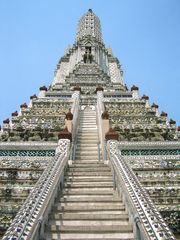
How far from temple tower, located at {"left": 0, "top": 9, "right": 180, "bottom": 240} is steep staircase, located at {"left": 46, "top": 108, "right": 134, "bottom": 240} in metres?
0.02

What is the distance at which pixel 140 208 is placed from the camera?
17.3ft

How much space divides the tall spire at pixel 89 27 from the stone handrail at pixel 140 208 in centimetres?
3325

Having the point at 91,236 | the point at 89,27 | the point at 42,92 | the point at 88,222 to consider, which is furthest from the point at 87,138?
the point at 89,27

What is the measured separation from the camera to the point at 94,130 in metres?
13.2

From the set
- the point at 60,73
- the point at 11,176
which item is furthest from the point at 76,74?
the point at 11,176

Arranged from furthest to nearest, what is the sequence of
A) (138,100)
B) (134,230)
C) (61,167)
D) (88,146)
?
(138,100)
(88,146)
(61,167)
(134,230)

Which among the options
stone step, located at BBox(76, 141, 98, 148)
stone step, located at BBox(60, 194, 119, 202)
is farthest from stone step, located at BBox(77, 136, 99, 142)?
stone step, located at BBox(60, 194, 119, 202)

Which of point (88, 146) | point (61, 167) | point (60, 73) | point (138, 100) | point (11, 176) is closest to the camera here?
point (61, 167)

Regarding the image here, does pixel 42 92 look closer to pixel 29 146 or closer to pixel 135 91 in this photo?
pixel 135 91

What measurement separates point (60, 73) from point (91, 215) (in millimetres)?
27995

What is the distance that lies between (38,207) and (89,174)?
2937 millimetres

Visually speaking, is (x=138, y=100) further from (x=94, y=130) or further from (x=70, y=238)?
(x=70, y=238)

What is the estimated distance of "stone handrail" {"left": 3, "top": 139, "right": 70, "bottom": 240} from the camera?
4469mm

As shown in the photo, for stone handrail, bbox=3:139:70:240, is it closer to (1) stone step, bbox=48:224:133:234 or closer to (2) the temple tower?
(2) the temple tower
